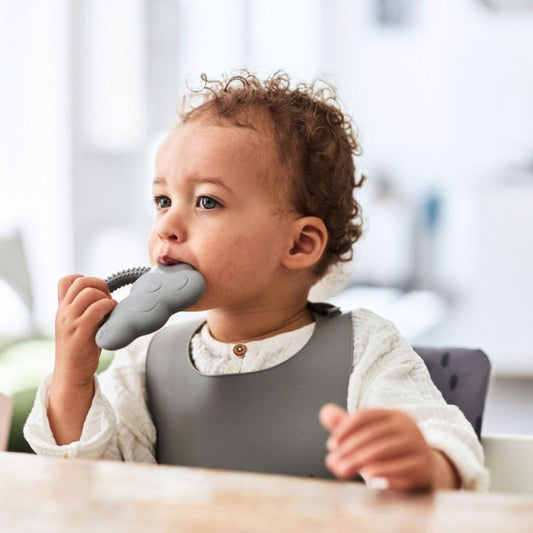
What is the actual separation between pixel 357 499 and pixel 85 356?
1.57ft

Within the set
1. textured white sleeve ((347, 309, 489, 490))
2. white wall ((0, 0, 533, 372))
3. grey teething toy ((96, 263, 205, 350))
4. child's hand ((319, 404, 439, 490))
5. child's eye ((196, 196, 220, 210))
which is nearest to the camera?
child's hand ((319, 404, 439, 490))

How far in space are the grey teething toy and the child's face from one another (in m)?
0.03

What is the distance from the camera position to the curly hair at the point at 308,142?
3.34 feet

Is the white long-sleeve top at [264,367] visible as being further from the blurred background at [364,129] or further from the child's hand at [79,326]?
the blurred background at [364,129]

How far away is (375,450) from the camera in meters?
0.57

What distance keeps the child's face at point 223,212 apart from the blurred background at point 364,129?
1741 millimetres

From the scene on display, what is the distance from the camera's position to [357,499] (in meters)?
0.50

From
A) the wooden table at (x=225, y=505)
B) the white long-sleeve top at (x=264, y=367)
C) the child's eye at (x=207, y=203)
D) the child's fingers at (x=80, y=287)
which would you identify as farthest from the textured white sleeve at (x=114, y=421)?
the wooden table at (x=225, y=505)

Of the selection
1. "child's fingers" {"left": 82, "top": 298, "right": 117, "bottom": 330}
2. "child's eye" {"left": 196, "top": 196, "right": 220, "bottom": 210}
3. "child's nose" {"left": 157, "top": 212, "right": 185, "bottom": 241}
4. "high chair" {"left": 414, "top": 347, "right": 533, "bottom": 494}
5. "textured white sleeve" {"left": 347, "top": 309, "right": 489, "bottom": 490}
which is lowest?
"high chair" {"left": 414, "top": 347, "right": 533, "bottom": 494}

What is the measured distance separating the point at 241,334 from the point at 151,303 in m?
0.19

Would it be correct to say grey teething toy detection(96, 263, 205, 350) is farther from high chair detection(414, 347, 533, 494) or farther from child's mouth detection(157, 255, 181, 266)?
high chair detection(414, 347, 533, 494)

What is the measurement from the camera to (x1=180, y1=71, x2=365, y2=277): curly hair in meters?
1.02

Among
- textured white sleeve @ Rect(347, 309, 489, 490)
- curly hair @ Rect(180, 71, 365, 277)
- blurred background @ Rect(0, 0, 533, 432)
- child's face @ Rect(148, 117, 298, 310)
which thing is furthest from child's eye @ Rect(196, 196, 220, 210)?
blurred background @ Rect(0, 0, 533, 432)

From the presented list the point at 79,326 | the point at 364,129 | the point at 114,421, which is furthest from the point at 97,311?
the point at 364,129
